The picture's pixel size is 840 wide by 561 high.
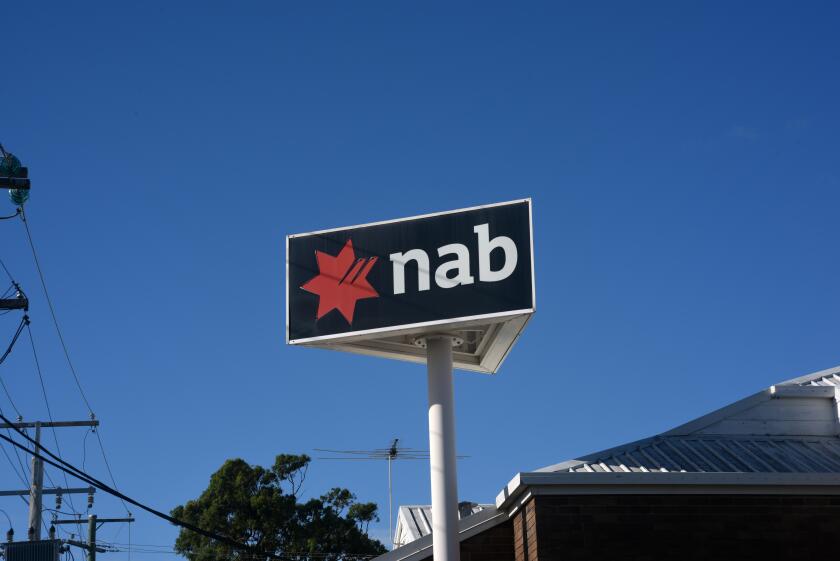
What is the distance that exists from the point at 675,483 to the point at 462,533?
3.62m

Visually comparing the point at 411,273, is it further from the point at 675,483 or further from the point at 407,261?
the point at 675,483

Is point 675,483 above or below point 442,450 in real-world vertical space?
below

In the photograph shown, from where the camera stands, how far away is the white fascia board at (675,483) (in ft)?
56.9

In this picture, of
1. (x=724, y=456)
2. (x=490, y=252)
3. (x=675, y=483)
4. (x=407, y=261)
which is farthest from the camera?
(x=724, y=456)

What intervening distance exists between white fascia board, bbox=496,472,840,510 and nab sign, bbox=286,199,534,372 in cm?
247

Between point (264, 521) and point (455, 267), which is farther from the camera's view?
point (264, 521)

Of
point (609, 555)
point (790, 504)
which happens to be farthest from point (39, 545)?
point (790, 504)

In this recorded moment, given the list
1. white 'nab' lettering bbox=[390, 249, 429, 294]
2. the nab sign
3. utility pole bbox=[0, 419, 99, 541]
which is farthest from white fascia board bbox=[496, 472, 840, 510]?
utility pole bbox=[0, 419, 99, 541]

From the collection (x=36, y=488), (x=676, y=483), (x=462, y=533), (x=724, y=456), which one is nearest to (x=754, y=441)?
(x=724, y=456)

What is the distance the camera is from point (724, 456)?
772 inches

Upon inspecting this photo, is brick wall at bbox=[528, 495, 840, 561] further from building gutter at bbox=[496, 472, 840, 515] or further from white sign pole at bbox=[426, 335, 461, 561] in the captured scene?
white sign pole at bbox=[426, 335, 461, 561]

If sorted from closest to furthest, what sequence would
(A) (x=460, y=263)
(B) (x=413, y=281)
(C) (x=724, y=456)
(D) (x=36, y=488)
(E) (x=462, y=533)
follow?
(A) (x=460, y=263), (B) (x=413, y=281), (E) (x=462, y=533), (C) (x=724, y=456), (D) (x=36, y=488)

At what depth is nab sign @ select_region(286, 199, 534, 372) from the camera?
60.2ft

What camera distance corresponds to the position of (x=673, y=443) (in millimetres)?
20234
